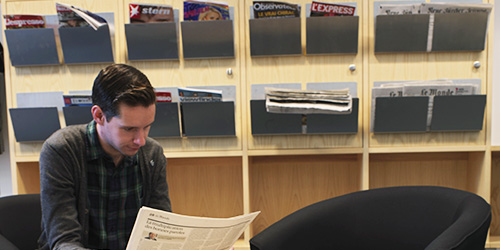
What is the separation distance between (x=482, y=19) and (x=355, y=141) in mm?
935

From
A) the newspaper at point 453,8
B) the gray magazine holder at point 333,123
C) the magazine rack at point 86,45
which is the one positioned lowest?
the gray magazine holder at point 333,123

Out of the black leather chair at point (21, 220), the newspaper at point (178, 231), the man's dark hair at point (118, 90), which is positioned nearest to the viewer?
the newspaper at point (178, 231)

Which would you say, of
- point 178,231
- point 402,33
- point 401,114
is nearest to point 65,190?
point 178,231

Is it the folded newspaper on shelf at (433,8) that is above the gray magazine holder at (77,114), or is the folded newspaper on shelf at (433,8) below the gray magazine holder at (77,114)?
above

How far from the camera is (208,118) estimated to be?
2.18 m

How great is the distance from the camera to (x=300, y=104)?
6.76 ft

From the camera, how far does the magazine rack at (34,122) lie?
2.21 meters

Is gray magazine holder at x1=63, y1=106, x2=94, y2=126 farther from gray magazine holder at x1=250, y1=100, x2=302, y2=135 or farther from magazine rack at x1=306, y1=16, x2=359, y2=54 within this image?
magazine rack at x1=306, y1=16, x2=359, y2=54

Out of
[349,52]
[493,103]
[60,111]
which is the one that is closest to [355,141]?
[349,52]

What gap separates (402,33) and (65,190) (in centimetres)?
182

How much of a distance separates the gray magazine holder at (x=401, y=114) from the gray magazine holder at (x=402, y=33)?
286 millimetres

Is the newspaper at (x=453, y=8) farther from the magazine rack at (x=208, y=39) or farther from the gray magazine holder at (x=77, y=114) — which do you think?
the gray magazine holder at (x=77, y=114)

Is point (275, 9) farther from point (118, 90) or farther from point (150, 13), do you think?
point (118, 90)

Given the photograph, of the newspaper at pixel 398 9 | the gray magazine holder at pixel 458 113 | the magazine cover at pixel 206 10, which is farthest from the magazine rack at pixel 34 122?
the gray magazine holder at pixel 458 113
